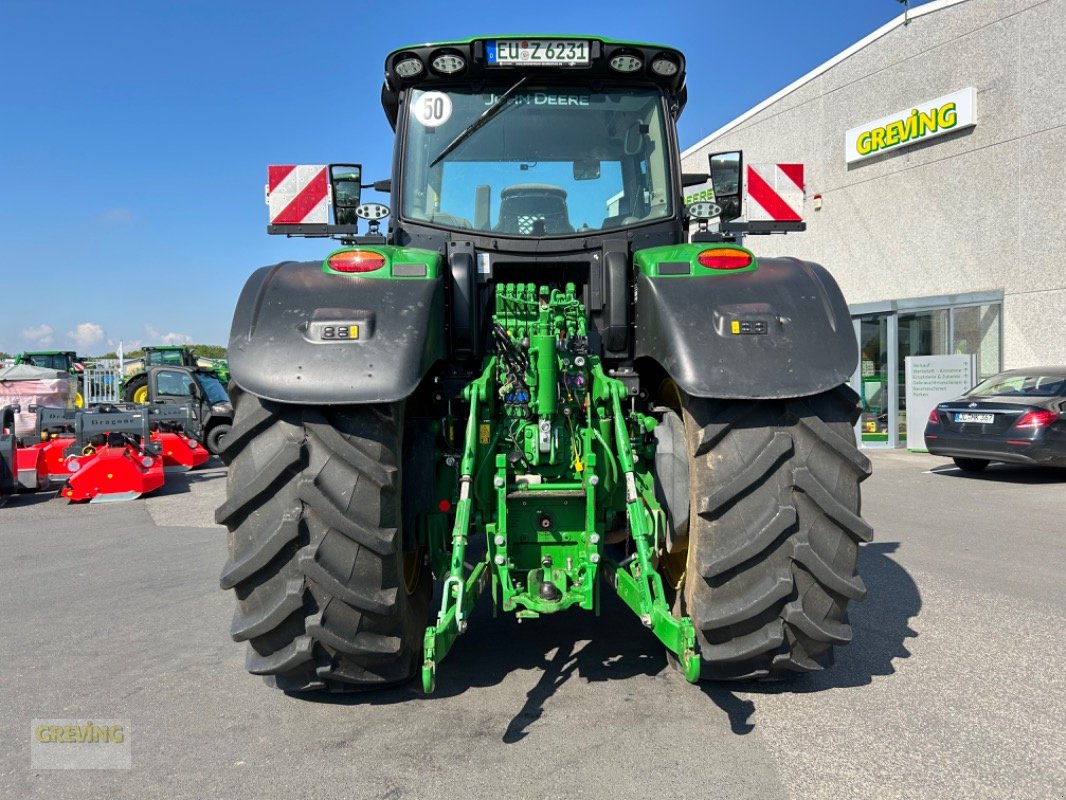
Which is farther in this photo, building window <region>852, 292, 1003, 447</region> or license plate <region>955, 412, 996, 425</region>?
building window <region>852, 292, 1003, 447</region>

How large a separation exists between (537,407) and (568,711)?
3.96ft

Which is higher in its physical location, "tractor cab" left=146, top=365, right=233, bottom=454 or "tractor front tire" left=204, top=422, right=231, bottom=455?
"tractor cab" left=146, top=365, right=233, bottom=454

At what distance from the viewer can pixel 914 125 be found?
13852 mm

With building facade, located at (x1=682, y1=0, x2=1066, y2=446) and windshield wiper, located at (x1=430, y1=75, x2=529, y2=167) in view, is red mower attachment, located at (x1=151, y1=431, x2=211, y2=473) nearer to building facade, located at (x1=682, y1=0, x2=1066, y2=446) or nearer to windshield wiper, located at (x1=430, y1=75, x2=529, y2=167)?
windshield wiper, located at (x1=430, y1=75, x2=529, y2=167)

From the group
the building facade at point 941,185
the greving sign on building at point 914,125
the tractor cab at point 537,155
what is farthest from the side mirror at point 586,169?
the greving sign on building at point 914,125

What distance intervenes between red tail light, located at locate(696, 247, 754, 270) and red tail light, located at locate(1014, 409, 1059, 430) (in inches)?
323

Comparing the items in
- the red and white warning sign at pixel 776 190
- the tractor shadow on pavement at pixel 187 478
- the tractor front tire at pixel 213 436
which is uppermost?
the red and white warning sign at pixel 776 190

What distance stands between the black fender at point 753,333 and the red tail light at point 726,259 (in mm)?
60

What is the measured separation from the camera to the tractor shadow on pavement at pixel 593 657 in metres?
3.12

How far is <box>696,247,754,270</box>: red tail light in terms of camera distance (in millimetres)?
3205

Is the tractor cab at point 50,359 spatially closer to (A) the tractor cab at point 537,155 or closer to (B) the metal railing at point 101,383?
(B) the metal railing at point 101,383

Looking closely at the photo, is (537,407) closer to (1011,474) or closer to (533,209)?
(533,209)

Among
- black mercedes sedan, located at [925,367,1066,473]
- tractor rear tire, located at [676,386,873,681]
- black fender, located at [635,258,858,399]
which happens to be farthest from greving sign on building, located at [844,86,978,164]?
tractor rear tire, located at [676,386,873,681]

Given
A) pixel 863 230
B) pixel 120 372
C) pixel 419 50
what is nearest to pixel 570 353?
pixel 419 50
